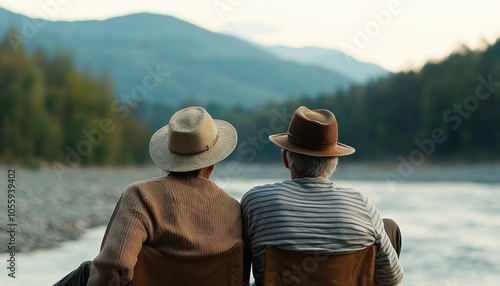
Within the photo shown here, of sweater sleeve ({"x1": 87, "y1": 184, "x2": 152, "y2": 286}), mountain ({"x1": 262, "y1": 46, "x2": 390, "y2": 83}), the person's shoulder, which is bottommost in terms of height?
mountain ({"x1": 262, "y1": 46, "x2": 390, "y2": 83})

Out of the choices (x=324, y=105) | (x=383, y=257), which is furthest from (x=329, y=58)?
(x=383, y=257)

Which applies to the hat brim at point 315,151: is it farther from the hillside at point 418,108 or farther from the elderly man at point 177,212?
the hillside at point 418,108

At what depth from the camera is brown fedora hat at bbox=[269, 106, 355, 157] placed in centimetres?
224

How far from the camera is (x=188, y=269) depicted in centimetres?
211

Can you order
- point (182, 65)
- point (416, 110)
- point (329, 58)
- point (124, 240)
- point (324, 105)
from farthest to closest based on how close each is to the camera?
point (329, 58) → point (182, 65) → point (324, 105) → point (416, 110) → point (124, 240)

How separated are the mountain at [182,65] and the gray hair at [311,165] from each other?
211ft

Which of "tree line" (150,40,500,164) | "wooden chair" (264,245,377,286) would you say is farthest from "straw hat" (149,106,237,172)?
"tree line" (150,40,500,164)

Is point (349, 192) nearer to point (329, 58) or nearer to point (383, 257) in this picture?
point (383, 257)

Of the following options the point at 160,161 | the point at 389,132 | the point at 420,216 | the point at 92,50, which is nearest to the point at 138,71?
the point at 92,50

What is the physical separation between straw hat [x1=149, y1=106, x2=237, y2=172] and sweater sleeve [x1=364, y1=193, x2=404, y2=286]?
41 centimetres

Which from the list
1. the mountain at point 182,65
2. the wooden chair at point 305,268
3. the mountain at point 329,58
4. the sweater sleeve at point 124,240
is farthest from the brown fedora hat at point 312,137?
the mountain at point 329,58

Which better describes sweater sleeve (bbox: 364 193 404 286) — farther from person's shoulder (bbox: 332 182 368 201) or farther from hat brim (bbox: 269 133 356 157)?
hat brim (bbox: 269 133 356 157)

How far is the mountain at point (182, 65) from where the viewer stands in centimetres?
7312

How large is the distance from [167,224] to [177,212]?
0.04m
